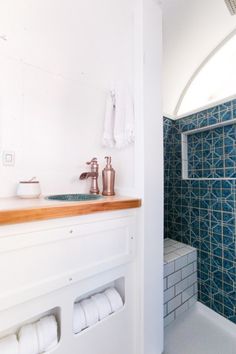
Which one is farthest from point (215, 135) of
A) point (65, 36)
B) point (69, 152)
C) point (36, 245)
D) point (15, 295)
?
point (15, 295)

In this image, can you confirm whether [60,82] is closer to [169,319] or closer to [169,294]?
[169,294]

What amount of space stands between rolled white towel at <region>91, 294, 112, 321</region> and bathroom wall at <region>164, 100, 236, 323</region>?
3.60 feet

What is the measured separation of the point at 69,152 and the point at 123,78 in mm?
663

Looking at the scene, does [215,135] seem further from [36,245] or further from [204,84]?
[36,245]

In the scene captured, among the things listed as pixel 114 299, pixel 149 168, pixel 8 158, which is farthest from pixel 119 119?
pixel 114 299

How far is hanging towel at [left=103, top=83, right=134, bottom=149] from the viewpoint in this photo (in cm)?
112

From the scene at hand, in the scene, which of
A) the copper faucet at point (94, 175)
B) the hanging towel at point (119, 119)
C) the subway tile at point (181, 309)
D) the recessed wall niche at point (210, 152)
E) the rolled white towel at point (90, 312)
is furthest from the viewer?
the recessed wall niche at point (210, 152)

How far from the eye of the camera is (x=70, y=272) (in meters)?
0.74

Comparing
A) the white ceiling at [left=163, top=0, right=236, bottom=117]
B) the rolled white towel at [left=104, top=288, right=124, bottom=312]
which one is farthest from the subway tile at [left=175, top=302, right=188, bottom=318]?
the white ceiling at [left=163, top=0, right=236, bottom=117]

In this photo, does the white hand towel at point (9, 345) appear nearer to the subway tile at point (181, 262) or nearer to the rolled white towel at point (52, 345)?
the rolled white towel at point (52, 345)

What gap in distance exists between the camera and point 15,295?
2.01ft

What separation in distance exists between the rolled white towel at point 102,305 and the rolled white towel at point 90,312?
0.02 meters

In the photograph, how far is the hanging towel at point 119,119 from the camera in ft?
3.67

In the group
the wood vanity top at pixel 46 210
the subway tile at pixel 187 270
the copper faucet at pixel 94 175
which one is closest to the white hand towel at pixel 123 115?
the copper faucet at pixel 94 175
